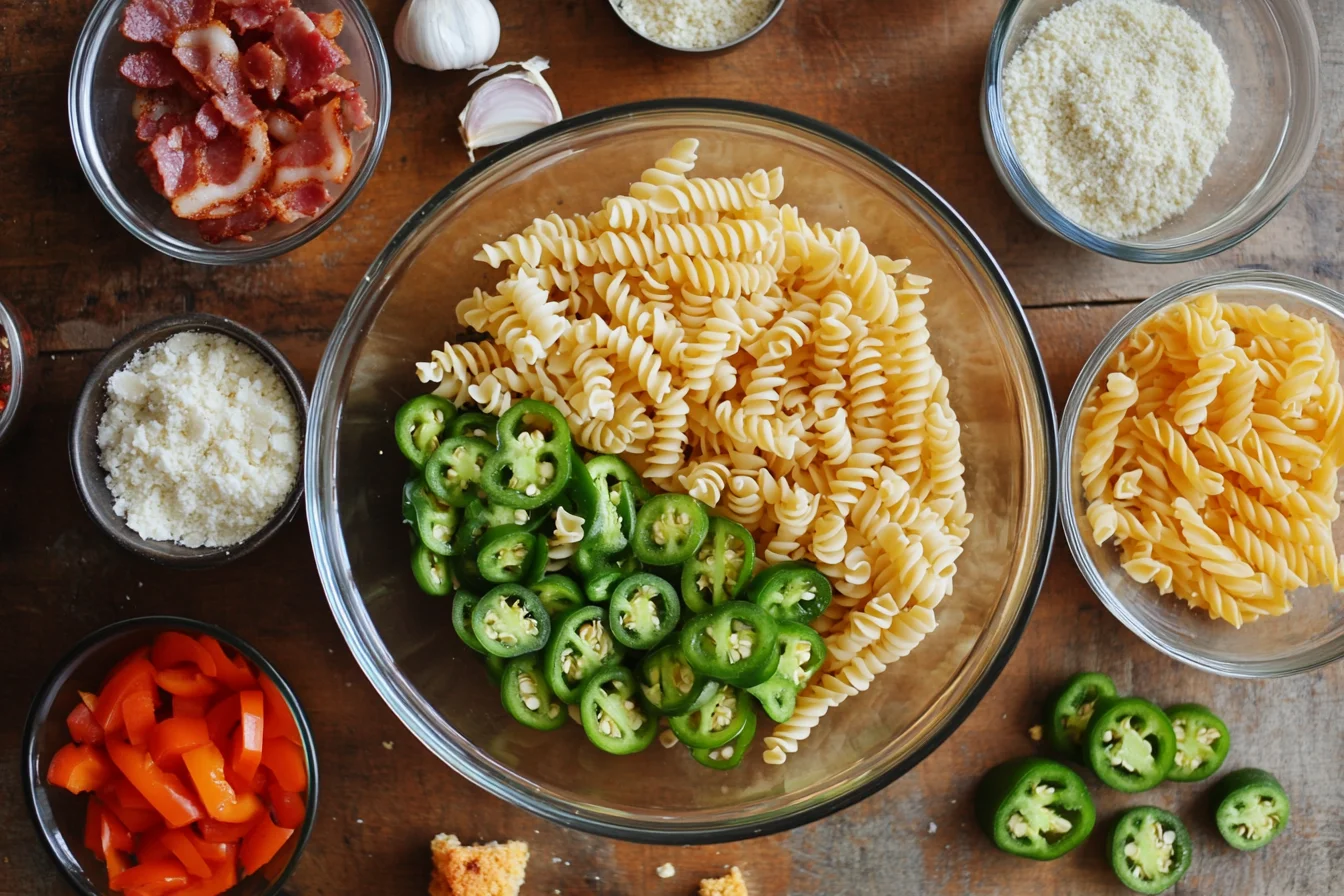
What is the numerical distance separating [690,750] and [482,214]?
4.59 ft

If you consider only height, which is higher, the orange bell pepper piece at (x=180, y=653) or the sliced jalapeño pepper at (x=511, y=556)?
the sliced jalapeño pepper at (x=511, y=556)

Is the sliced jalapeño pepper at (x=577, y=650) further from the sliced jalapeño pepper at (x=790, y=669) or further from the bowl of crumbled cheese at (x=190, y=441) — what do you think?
the bowl of crumbled cheese at (x=190, y=441)

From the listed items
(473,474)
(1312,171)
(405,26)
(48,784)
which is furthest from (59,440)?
(1312,171)

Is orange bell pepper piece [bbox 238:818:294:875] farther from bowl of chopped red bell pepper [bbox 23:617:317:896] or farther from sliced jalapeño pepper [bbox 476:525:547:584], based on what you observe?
sliced jalapeño pepper [bbox 476:525:547:584]

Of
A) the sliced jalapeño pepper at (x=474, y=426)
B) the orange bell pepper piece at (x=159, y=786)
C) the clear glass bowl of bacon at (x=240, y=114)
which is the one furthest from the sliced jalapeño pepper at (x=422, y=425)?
the orange bell pepper piece at (x=159, y=786)

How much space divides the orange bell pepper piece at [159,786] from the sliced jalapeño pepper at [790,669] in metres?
1.44

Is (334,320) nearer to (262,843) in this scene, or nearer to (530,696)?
(530,696)

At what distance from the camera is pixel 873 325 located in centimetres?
230

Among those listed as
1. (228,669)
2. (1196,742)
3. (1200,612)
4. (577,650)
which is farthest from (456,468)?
(1196,742)

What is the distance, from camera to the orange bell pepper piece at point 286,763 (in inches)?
100

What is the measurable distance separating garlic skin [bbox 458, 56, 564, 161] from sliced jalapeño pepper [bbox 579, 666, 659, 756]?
1417 mm

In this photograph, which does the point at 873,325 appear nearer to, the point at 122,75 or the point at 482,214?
the point at 482,214

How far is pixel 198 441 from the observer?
2430mm

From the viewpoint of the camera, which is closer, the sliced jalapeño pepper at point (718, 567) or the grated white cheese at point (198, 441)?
the sliced jalapeño pepper at point (718, 567)
